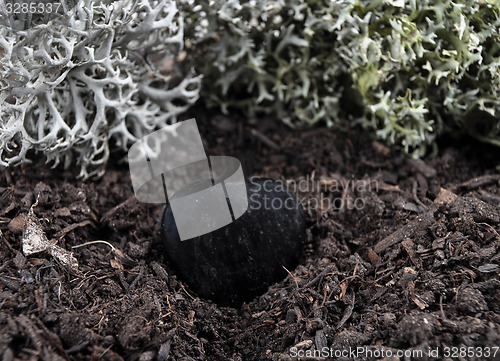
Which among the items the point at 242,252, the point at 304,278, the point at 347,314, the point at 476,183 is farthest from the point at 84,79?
the point at 476,183

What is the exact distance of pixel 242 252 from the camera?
1.85 metres

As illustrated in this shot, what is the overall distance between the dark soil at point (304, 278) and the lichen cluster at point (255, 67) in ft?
0.71

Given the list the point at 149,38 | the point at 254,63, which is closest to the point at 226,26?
the point at 254,63

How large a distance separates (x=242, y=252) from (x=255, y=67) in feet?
3.54

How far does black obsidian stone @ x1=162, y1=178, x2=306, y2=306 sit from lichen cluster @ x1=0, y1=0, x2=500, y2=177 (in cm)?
67

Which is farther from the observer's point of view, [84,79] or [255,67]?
[255,67]

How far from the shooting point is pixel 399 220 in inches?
78.5

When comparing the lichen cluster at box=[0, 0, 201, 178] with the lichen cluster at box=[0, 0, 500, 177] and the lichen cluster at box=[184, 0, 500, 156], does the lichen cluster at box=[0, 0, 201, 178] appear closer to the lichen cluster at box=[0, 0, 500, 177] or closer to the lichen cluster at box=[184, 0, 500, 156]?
the lichen cluster at box=[0, 0, 500, 177]

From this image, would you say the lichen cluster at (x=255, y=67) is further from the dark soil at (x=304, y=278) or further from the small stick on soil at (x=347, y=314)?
the small stick on soil at (x=347, y=314)

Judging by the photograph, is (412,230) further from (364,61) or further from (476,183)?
(364,61)

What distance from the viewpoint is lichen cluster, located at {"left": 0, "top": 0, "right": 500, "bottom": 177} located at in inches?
76.4

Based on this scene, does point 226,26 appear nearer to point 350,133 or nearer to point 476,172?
point 350,133

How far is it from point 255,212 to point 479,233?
0.82 meters

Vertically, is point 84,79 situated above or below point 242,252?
above
